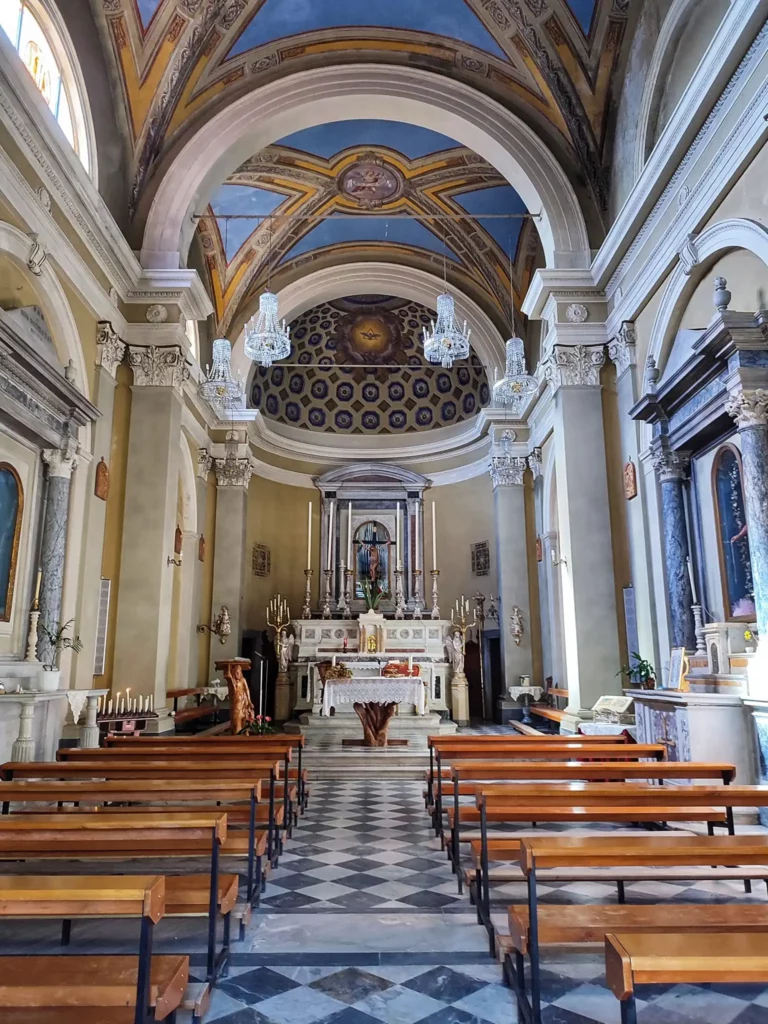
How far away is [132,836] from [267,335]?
6.83 m

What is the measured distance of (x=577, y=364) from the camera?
10.1 metres

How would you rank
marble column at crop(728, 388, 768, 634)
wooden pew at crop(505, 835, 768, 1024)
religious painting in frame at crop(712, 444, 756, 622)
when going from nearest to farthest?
wooden pew at crop(505, 835, 768, 1024), marble column at crop(728, 388, 768, 634), religious painting in frame at crop(712, 444, 756, 622)

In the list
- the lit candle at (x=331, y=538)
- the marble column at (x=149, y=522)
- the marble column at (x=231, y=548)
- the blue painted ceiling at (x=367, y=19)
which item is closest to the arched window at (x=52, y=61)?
the blue painted ceiling at (x=367, y=19)

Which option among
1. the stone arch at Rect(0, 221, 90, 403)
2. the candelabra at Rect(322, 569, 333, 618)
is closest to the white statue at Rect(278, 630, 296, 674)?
the candelabra at Rect(322, 569, 333, 618)

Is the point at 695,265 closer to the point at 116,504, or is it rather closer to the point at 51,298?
the point at 51,298

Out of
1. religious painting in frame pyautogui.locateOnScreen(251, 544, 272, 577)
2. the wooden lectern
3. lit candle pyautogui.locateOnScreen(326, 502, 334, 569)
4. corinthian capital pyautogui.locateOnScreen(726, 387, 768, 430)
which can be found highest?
lit candle pyautogui.locateOnScreen(326, 502, 334, 569)

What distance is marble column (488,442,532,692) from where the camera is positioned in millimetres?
13883

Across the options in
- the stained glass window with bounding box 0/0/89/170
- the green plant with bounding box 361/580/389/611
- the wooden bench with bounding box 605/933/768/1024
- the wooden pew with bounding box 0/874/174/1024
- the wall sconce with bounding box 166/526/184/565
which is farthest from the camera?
the green plant with bounding box 361/580/389/611

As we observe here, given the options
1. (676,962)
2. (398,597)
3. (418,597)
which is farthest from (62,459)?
(418,597)

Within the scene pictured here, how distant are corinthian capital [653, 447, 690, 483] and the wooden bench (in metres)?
6.63

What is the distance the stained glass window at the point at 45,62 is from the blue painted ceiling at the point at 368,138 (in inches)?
164

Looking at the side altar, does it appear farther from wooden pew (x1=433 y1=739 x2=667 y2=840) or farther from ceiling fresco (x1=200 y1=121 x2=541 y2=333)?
ceiling fresco (x1=200 y1=121 x2=541 y2=333)

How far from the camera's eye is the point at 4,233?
6707mm

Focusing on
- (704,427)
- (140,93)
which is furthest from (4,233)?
(704,427)
